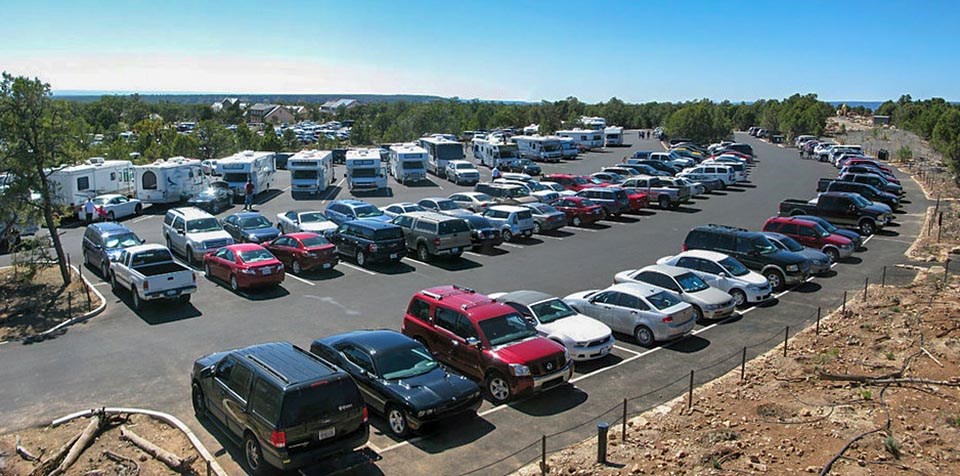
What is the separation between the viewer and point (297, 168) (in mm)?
44969

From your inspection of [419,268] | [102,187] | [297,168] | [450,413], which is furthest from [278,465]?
[297,168]

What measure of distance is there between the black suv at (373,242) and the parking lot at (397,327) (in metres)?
0.50

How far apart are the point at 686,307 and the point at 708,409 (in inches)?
189

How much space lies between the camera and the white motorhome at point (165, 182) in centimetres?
3925

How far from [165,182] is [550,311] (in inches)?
1219

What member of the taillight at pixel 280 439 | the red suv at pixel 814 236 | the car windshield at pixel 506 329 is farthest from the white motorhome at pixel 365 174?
the taillight at pixel 280 439

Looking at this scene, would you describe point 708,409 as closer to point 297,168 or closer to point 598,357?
point 598,357

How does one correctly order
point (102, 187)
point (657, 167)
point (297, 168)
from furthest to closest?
point (657, 167)
point (297, 168)
point (102, 187)

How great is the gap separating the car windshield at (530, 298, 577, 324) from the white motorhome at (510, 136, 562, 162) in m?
48.9

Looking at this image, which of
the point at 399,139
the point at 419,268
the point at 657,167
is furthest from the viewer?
the point at 399,139

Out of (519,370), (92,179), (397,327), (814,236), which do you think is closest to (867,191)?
(814,236)

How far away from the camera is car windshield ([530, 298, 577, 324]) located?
1614cm

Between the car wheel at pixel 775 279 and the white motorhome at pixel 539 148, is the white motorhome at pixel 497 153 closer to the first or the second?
the white motorhome at pixel 539 148

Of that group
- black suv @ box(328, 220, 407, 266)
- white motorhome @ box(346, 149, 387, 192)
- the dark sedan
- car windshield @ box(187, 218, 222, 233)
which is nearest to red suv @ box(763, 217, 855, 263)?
black suv @ box(328, 220, 407, 266)
